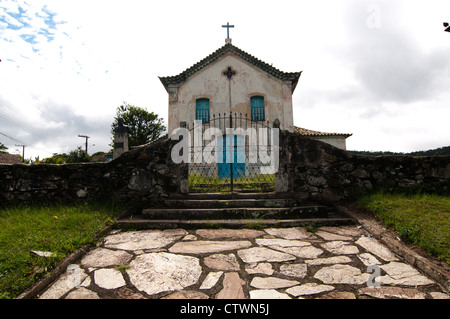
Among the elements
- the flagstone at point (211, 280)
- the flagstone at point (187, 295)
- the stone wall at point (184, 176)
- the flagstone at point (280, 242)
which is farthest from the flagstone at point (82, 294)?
the stone wall at point (184, 176)

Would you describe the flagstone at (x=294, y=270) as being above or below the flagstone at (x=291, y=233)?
below

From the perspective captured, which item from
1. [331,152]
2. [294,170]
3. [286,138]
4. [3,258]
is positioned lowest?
[3,258]

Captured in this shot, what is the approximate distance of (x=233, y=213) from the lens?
4152mm

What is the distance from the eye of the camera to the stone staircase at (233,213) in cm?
381

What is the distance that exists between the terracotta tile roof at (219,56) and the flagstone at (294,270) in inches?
433

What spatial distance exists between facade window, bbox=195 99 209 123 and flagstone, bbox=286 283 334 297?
1026cm

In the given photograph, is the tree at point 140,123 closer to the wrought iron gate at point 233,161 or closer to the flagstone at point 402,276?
the wrought iron gate at point 233,161

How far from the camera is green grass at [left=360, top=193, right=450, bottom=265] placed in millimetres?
2617

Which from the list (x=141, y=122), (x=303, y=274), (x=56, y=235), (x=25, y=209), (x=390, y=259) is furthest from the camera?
(x=141, y=122)

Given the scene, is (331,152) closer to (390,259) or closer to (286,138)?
(286,138)

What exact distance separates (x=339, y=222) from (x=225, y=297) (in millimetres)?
2729

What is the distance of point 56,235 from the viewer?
3.02 metres

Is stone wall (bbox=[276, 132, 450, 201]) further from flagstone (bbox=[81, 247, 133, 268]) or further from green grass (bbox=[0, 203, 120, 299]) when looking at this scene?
green grass (bbox=[0, 203, 120, 299])

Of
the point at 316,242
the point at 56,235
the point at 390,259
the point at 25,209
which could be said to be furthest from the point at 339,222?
the point at 25,209
